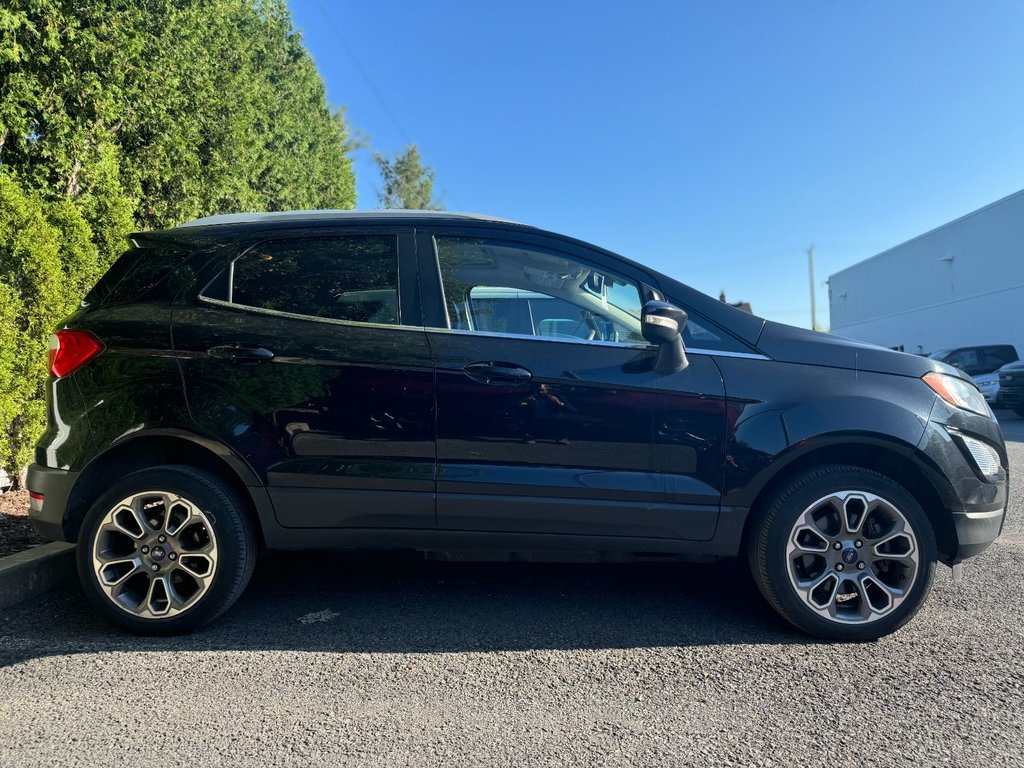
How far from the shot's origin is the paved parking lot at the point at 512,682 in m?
2.15

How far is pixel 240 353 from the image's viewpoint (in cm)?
294

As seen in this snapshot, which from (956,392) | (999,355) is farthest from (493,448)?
(999,355)

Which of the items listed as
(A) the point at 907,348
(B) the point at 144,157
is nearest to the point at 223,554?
(B) the point at 144,157

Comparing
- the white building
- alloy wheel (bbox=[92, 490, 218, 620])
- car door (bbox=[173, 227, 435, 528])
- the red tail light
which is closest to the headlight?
car door (bbox=[173, 227, 435, 528])

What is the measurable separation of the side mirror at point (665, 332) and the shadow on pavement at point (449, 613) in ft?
4.05

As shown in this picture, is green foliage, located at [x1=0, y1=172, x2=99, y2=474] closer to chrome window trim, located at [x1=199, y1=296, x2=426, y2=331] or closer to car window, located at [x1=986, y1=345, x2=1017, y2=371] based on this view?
chrome window trim, located at [x1=199, y1=296, x2=426, y2=331]

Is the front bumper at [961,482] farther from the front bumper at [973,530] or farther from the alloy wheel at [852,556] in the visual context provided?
the alloy wheel at [852,556]

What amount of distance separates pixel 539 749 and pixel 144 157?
7.64m

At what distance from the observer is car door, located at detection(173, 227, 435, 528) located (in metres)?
2.91

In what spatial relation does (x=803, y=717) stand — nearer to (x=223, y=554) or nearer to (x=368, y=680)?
(x=368, y=680)

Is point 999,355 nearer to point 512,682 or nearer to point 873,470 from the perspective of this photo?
point 873,470

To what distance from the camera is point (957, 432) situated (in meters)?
2.95

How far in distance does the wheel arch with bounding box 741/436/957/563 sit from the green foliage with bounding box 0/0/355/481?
16.5 feet

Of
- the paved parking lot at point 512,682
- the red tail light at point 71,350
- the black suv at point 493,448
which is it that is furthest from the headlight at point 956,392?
the red tail light at point 71,350
